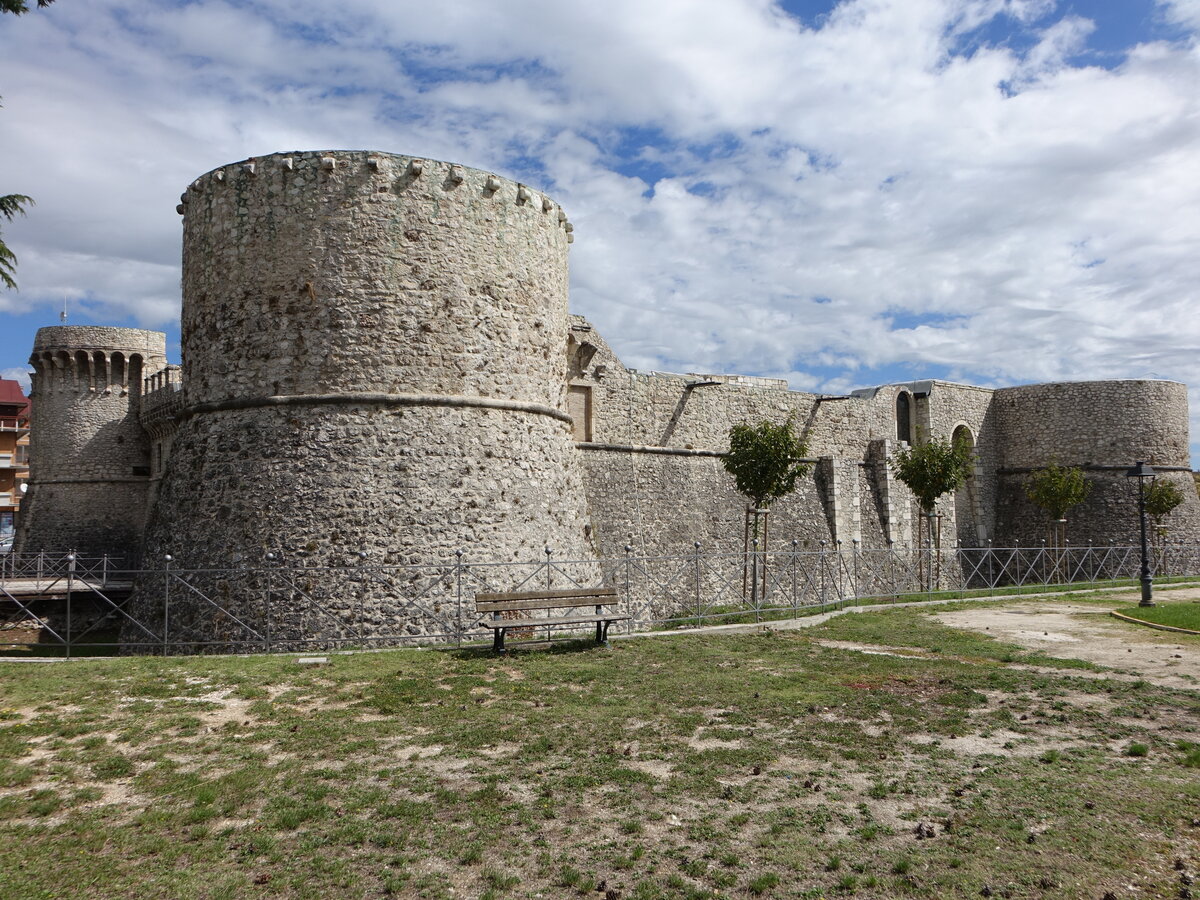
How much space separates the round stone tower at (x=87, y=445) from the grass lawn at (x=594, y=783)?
21.2m

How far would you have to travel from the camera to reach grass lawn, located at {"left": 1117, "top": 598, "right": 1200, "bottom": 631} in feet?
44.1

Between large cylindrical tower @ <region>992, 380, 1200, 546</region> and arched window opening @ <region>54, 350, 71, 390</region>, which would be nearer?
arched window opening @ <region>54, 350, 71, 390</region>

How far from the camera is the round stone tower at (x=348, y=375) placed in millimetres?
12844

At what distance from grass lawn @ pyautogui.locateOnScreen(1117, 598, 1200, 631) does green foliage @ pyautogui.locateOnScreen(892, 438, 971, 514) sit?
7.15 metres

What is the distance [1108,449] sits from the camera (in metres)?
30.5

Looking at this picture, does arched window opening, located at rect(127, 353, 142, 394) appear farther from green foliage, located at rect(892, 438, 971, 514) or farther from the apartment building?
green foliage, located at rect(892, 438, 971, 514)

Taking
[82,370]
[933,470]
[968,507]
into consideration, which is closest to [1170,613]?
[933,470]

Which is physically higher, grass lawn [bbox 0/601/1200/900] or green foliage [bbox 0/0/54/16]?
green foliage [bbox 0/0/54/16]

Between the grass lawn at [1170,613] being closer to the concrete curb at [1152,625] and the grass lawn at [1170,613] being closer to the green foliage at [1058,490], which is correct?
the concrete curb at [1152,625]

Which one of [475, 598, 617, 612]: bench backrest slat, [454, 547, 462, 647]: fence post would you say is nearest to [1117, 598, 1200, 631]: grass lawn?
[475, 598, 617, 612]: bench backrest slat

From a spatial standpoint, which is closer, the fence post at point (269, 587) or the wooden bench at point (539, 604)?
the wooden bench at point (539, 604)

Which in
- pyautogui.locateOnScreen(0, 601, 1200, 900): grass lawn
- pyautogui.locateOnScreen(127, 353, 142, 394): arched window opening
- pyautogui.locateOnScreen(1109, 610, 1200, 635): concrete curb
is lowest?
pyautogui.locateOnScreen(1109, 610, 1200, 635): concrete curb

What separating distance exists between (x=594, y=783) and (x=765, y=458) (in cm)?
1345

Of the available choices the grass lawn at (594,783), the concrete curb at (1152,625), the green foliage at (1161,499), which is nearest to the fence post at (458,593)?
the grass lawn at (594,783)
